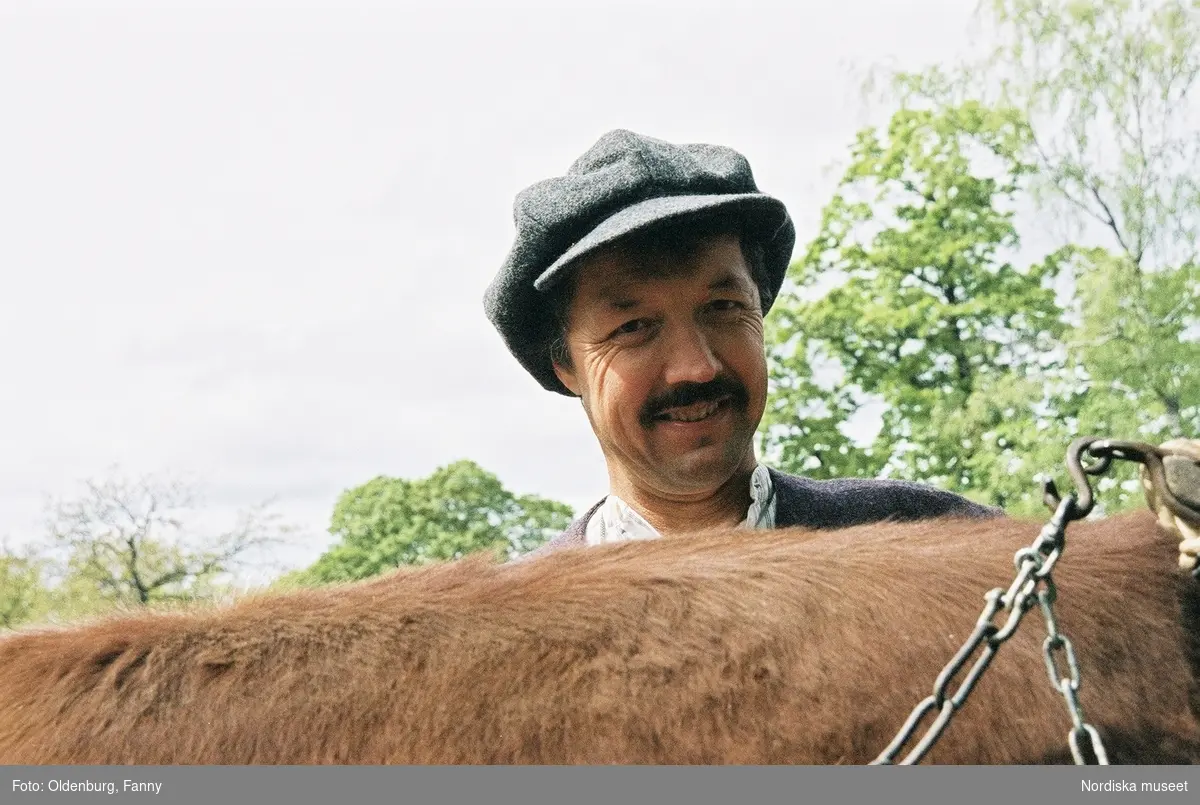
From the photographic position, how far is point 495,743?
1.37 m

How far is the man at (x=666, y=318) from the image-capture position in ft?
7.74

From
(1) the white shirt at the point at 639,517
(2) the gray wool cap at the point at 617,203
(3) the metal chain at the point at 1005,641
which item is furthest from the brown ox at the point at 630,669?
(1) the white shirt at the point at 639,517

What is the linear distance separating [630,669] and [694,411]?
109 centimetres

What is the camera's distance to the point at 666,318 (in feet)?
7.77

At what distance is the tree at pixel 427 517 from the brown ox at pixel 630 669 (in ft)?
72.4

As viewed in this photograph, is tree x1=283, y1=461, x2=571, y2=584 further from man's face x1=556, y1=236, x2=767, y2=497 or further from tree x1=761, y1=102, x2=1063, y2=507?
man's face x1=556, y1=236, x2=767, y2=497

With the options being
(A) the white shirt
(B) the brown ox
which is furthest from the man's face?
(B) the brown ox

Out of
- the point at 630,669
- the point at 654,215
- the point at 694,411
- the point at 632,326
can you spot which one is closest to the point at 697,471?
the point at 694,411

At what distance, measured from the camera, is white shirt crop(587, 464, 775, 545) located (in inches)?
105

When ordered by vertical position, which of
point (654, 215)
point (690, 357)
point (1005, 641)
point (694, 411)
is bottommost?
point (1005, 641)

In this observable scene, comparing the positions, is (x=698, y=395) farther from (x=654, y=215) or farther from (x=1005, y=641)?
(x=1005, y=641)

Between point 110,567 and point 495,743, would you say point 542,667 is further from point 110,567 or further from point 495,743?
point 110,567

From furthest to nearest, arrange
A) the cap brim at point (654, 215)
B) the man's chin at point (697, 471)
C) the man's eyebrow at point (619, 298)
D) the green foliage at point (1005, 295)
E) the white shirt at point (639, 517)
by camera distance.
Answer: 1. the green foliage at point (1005, 295)
2. the white shirt at point (639, 517)
3. the man's chin at point (697, 471)
4. the man's eyebrow at point (619, 298)
5. the cap brim at point (654, 215)

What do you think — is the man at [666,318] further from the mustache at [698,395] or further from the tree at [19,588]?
the tree at [19,588]
